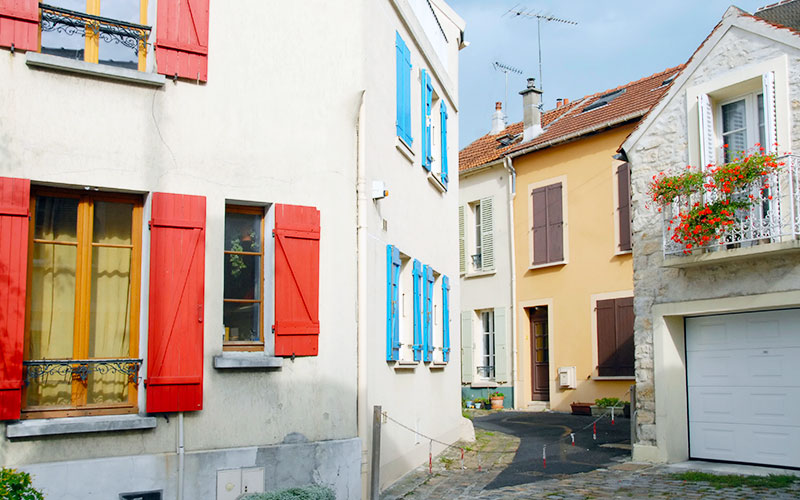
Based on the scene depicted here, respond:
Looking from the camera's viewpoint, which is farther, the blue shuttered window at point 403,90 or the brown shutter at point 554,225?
the brown shutter at point 554,225

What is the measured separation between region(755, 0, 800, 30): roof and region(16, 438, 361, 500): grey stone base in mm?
7932

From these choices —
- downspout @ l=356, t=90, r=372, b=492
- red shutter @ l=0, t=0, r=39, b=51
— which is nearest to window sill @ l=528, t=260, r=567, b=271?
downspout @ l=356, t=90, r=372, b=492

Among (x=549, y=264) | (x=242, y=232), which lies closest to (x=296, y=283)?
(x=242, y=232)

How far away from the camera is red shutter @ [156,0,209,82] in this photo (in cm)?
783

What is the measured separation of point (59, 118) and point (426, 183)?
6159 millimetres

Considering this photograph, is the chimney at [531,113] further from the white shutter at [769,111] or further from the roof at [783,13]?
the white shutter at [769,111]

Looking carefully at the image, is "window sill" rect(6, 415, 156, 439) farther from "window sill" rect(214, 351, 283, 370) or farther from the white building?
"window sill" rect(214, 351, 283, 370)

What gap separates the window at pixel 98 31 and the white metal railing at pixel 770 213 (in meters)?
6.86

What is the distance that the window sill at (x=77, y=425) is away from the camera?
22.3 feet

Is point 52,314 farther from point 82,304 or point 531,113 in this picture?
point 531,113

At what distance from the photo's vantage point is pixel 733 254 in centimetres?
983

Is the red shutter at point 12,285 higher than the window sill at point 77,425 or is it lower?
higher

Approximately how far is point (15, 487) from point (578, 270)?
14.6m

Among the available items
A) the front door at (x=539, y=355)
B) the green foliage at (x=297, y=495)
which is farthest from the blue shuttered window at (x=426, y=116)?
the front door at (x=539, y=355)
